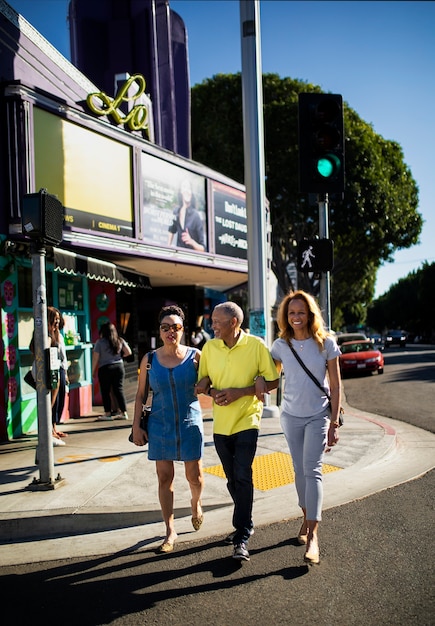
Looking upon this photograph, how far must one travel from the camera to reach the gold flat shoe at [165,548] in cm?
405

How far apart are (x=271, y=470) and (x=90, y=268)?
13.9ft

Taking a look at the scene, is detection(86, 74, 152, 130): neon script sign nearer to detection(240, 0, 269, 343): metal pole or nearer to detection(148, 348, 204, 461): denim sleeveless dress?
detection(240, 0, 269, 343): metal pole

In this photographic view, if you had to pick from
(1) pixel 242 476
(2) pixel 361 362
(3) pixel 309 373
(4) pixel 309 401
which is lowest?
(2) pixel 361 362

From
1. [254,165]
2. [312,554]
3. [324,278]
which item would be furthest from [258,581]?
[254,165]

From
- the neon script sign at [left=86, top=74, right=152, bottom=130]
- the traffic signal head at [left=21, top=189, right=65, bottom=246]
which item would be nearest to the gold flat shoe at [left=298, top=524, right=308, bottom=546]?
the traffic signal head at [left=21, top=189, right=65, bottom=246]

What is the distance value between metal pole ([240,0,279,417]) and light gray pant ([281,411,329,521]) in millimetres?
5271

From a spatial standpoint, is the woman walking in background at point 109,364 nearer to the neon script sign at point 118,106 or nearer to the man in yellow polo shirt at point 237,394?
the neon script sign at point 118,106

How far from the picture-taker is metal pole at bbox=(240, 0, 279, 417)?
9.19m

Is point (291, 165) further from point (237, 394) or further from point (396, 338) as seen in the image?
point (396, 338)

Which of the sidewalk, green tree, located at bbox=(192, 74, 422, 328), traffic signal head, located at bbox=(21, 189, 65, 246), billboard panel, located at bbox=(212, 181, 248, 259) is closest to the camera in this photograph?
the sidewalk

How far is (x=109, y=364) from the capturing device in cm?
941

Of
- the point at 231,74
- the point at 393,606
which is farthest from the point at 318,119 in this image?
the point at 231,74

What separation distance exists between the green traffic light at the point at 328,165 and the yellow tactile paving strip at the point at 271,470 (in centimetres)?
336

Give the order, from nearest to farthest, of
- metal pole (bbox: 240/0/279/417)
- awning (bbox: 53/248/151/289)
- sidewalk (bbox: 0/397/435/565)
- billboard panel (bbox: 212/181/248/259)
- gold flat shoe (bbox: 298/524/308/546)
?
gold flat shoe (bbox: 298/524/308/546), sidewalk (bbox: 0/397/435/565), awning (bbox: 53/248/151/289), metal pole (bbox: 240/0/279/417), billboard panel (bbox: 212/181/248/259)
